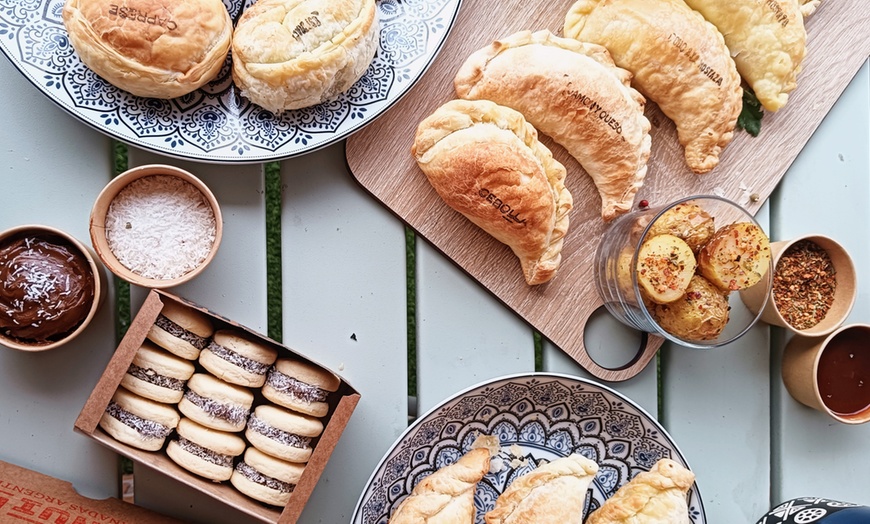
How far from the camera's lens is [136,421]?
48.7 inches

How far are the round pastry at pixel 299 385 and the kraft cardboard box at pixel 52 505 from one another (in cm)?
34

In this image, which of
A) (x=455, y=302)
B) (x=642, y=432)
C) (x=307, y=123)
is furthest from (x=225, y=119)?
(x=642, y=432)

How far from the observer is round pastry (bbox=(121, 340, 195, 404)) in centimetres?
124

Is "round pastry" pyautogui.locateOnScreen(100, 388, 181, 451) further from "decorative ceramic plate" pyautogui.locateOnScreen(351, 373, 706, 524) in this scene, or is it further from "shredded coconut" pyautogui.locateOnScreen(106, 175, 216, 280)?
"decorative ceramic plate" pyautogui.locateOnScreen(351, 373, 706, 524)

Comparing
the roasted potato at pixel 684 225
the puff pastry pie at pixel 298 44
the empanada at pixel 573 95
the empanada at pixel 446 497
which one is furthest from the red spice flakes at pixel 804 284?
the puff pastry pie at pixel 298 44

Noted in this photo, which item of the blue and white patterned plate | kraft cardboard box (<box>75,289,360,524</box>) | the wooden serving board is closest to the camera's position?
kraft cardboard box (<box>75,289,360,524</box>)

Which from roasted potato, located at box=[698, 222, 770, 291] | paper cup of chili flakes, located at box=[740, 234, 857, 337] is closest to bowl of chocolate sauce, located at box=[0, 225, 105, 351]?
roasted potato, located at box=[698, 222, 770, 291]

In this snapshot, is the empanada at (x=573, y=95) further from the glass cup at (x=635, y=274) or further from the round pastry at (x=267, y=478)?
the round pastry at (x=267, y=478)

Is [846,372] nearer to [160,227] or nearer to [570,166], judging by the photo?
[570,166]

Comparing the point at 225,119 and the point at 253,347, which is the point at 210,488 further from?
the point at 225,119

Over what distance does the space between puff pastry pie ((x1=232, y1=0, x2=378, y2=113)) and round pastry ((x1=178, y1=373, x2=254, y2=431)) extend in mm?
522

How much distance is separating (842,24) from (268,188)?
1.32 metres

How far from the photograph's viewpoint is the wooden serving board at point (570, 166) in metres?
1.40

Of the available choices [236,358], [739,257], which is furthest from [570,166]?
[236,358]
